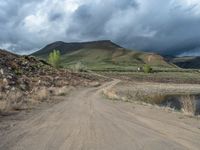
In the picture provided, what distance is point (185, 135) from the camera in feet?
44.1

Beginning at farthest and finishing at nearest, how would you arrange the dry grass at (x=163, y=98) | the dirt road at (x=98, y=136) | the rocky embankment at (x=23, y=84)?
the rocky embankment at (x=23, y=84)
the dry grass at (x=163, y=98)
the dirt road at (x=98, y=136)

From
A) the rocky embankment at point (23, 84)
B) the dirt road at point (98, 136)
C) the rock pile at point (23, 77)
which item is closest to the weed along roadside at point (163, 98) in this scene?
the rocky embankment at point (23, 84)

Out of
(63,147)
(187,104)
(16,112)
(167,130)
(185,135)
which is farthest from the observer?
(187,104)

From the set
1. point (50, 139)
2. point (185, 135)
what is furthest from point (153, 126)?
point (50, 139)

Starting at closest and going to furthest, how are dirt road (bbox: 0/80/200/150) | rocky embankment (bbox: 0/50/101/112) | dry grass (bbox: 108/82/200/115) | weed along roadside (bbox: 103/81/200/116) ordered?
dirt road (bbox: 0/80/200/150) < weed along roadside (bbox: 103/81/200/116) < dry grass (bbox: 108/82/200/115) < rocky embankment (bbox: 0/50/101/112)

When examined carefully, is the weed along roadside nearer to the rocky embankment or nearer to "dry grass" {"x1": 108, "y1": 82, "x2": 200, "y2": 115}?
"dry grass" {"x1": 108, "y1": 82, "x2": 200, "y2": 115}

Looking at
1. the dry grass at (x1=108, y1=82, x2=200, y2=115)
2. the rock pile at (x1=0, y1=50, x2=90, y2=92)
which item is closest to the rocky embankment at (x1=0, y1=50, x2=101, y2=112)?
the rock pile at (x1=0, y1=50, x2=90, y2=92)

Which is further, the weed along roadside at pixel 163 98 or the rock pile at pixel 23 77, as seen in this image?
the rock pile at pixel 23 77

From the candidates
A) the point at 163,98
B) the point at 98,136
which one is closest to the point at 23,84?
the point at 163,98

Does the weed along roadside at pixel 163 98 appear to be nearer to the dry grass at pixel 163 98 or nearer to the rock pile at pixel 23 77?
the dry grass at pixel 163 98

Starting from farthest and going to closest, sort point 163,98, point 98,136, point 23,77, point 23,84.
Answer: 1. point 23,77
2. point 163,98
3. point 23,84
4. point 98,136

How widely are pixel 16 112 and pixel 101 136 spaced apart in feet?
30.3

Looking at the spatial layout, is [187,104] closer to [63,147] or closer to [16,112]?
[16,112]

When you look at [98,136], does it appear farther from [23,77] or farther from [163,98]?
[23,77]
